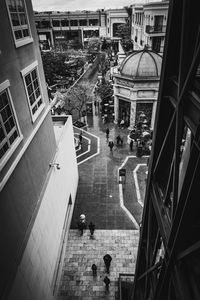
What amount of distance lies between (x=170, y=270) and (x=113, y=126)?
23.4 metres

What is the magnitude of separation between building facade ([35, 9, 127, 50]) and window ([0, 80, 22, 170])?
279 ft

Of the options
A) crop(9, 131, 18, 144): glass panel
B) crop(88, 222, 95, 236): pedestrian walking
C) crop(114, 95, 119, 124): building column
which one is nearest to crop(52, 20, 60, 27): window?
crop(114, 95, 119, 124): building column

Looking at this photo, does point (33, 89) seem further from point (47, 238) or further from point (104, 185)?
point (104, 185)

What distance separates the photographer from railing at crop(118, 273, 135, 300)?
10.3 meters

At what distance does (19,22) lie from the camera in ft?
25.2

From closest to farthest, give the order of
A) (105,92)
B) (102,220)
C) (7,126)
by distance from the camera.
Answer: (7,126) → (102,220) → (105,92)

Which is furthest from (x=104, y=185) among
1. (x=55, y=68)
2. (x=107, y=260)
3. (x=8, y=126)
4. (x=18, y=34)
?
(x=55, y=68)

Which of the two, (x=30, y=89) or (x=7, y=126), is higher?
→ (x=30, y=89)

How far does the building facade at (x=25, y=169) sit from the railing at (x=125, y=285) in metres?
3.35

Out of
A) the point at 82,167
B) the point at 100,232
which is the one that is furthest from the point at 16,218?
the point at 82,167

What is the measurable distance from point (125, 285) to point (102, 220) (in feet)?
15.1

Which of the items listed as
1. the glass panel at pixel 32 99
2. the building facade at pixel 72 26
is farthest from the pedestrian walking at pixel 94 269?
the building facade at pixel 72 26

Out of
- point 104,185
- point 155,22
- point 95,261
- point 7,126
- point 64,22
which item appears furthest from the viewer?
point 64,22

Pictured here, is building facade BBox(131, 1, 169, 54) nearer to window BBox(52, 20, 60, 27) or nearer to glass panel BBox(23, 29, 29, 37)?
glass panel BBox(23, 29, 29, 37)
